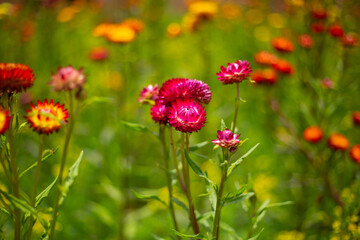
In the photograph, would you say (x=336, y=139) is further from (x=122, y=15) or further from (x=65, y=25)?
(x=65, y=25)

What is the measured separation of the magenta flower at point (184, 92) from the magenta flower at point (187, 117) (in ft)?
0.15

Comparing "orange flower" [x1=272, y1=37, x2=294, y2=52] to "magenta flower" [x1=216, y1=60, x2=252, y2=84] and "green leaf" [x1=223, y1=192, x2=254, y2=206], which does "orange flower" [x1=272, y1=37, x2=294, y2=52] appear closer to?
"magenta flower" [x1=216, y1=60, x2=252, y2=84]

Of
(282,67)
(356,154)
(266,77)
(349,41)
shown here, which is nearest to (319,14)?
(349,41)

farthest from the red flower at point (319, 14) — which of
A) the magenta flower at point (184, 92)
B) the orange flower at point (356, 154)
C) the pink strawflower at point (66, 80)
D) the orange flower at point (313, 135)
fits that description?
the pink strawflower at point (66, 80)

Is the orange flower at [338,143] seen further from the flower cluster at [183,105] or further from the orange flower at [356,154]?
the flower cluster at [183,105]

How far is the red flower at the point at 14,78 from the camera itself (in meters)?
0.77

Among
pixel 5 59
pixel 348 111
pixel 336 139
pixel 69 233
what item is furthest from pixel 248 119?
pixel 5 59

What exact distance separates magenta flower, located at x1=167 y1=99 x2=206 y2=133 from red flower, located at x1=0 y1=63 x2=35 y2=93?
385 millimetres

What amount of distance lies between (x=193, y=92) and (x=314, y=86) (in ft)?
4.02

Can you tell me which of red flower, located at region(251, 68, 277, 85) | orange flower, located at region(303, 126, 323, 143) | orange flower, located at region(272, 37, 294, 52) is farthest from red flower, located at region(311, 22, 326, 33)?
orange flower, located at region(303, 126, 323, 143)

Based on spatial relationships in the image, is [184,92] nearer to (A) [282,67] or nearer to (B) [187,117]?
(B) [187,117]

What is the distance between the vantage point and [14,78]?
2.59ft

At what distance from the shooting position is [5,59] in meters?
1.91

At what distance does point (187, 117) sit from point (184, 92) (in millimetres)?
106
